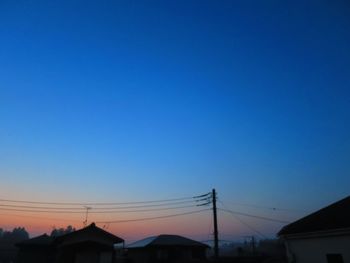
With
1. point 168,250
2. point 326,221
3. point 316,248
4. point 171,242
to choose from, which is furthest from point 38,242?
point 326,221

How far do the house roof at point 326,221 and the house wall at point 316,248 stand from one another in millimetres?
507

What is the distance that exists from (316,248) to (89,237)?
21633 millimetres

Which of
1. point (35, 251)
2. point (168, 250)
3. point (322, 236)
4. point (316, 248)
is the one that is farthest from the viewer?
point (168, 250)

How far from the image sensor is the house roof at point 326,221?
54.0 feet

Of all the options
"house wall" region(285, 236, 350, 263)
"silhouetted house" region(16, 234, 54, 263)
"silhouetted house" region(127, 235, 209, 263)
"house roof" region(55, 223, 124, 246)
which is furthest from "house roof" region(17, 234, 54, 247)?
"house wall" region(285, 236, 350, 263)

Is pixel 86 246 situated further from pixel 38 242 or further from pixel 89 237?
pixel 38 242

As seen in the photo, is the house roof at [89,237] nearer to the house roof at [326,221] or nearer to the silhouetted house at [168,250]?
the silhouetted house at [168,250]

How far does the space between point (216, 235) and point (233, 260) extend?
20.5 feet

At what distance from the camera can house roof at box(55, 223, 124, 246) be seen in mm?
31594

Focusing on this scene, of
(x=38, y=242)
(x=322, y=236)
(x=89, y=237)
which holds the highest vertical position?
(x=89, y=237)

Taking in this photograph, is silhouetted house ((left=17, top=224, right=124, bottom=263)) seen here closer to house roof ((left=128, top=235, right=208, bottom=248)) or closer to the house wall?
house roof ((left=128, top=235, right=208, bottom=248))

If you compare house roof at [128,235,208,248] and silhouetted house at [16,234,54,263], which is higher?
house roof at [128,235,208,248]

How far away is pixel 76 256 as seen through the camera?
3161 centimetres

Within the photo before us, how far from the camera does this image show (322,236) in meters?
17.2
